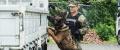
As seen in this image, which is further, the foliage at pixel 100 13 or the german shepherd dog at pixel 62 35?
the foliage at pixel 100 13

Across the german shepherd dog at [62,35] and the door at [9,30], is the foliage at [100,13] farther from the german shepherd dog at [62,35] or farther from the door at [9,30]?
the door at [9,30]

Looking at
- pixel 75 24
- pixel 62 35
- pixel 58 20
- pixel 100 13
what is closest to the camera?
pixel 62 35

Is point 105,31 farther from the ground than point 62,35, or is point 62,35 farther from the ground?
point 62,35

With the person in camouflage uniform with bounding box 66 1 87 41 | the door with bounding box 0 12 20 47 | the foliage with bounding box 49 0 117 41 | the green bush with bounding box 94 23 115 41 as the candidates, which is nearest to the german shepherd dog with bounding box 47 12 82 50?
the person in camouflage uniform with bounding box 66 1 87 41

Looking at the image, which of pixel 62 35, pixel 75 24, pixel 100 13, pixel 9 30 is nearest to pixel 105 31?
pixel 100 13

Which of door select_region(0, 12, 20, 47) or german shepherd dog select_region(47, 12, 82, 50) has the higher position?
door select_region(0, 12, 20, 47)

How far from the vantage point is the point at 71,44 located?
18.4 m

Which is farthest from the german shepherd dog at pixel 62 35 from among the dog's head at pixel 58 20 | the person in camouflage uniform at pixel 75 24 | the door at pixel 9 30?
the door at pixel 9 30

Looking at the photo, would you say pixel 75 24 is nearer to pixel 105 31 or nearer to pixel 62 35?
pixel 62 35

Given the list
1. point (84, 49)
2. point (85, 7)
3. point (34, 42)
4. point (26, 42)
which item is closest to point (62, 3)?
point (85, 7)

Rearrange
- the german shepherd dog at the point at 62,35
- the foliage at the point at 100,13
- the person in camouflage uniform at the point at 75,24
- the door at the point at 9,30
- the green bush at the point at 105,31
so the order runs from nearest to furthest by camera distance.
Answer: the door at the point at 9,30
the german shepherd dog at the point at 62,35
the person in camouflage uniform at the point at 75,24
the green bush at the point at 105,31
the foliage at the point at 100,13

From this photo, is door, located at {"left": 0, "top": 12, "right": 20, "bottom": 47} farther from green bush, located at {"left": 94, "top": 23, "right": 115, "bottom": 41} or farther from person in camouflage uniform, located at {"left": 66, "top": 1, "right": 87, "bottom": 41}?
green bush, located at {"left": 94, "top": 23, "right": 115, "bottom": 41}

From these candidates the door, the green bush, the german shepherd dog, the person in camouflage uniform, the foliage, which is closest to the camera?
the door

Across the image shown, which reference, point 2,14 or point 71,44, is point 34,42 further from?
point 71,44
